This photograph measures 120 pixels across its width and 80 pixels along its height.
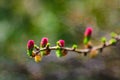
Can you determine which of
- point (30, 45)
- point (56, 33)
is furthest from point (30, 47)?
point (56, 33)

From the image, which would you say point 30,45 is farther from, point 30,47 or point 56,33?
point 56,33

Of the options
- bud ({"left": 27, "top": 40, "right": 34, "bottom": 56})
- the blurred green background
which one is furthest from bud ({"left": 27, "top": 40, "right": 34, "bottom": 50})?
the blurred green background

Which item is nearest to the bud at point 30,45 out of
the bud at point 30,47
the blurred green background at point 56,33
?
the bud at point 30,47

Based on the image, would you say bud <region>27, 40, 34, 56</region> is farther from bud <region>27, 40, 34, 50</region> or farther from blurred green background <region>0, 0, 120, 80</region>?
blurred green background <region>0, 0, 120, 80</region>

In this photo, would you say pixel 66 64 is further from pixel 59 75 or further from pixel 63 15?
pixel 63 15

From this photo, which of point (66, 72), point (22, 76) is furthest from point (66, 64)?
point (22, 76)

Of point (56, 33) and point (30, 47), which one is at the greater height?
point (56, 33)

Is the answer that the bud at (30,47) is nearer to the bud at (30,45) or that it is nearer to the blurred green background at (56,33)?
the bud at (30,45)

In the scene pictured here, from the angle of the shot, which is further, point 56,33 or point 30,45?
point 56,33
